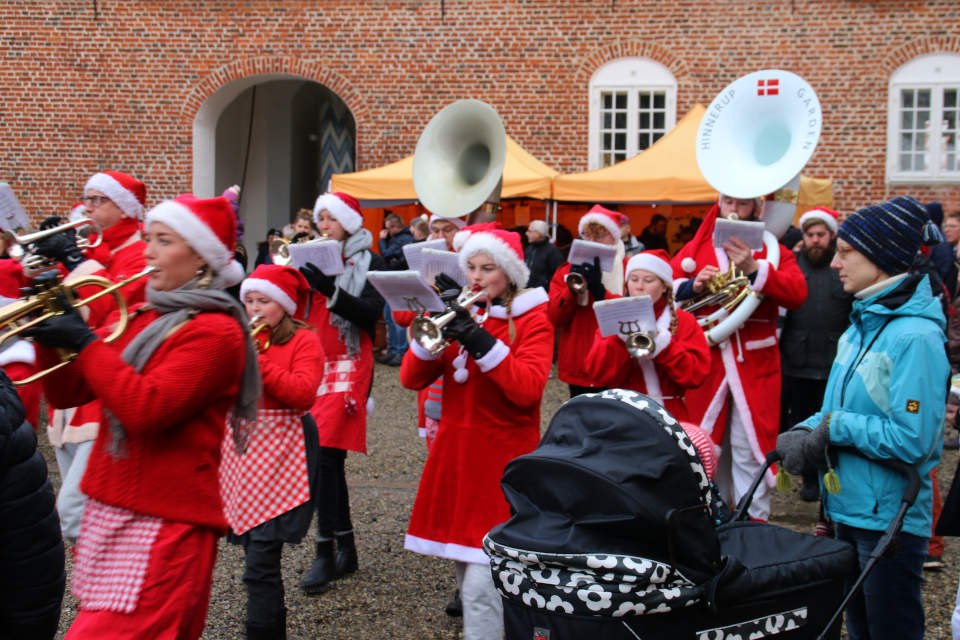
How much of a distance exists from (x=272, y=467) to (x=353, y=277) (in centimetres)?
145

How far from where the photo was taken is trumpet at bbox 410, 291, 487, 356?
3031 mm

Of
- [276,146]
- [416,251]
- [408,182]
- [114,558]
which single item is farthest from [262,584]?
[276,146]

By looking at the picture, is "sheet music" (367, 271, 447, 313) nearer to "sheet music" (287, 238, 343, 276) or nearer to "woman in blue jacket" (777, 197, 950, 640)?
"sheet music" (287, 238, 343, 276)

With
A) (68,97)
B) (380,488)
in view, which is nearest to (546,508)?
(380,488)

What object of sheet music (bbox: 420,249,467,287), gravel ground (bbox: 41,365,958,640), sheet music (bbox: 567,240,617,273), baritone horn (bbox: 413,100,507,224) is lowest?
gravel ground (bbox: 41,365,958,640)

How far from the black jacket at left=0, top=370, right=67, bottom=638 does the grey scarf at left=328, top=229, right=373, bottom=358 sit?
81.8 inches

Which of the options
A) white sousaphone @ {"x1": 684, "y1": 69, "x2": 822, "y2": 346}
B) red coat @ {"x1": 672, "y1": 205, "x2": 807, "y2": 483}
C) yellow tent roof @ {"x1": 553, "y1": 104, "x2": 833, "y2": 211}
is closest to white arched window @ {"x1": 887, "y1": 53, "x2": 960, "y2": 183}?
yellow tent roof @ {"x1": 553, "y1": 104, "x2": 833, "y2": 211}

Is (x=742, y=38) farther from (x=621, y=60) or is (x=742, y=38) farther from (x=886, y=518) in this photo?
(x=886, y=518)

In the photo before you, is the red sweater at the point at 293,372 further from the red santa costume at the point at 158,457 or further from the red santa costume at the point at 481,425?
the red santa costume at the point at 158,457

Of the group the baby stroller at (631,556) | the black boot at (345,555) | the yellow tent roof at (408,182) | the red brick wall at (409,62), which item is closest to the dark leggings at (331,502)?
the black boot at (345,555)

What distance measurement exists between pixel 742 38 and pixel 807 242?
8398 mm

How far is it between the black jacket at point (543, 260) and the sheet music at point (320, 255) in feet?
17.5

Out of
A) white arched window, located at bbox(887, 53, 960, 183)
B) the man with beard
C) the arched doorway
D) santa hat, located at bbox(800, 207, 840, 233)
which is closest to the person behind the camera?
the man with beard

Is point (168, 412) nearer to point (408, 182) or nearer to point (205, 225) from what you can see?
point (205, 225)
